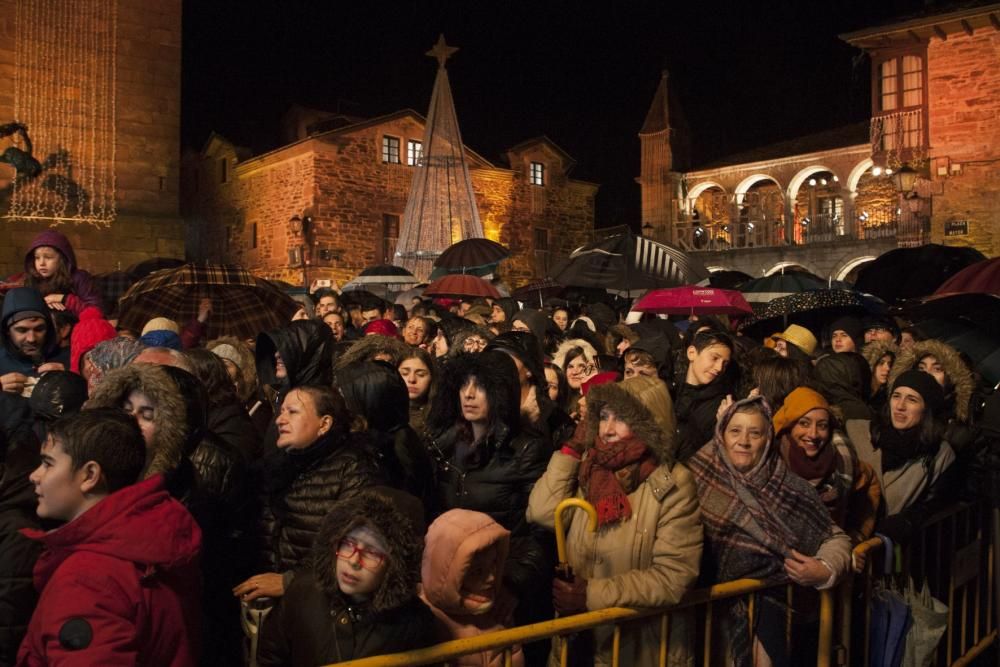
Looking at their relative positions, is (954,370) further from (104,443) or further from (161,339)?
(104,443)

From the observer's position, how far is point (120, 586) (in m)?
2.38

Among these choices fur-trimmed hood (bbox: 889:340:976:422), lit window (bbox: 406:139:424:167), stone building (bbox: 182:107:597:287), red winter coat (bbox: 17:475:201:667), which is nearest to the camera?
red winter coat (bbox: 17:475:201:667)

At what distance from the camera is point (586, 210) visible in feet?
129

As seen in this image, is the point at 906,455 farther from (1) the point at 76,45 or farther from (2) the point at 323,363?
(1) the point at 76,45

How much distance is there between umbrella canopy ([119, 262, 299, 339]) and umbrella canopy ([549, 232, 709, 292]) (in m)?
3.77

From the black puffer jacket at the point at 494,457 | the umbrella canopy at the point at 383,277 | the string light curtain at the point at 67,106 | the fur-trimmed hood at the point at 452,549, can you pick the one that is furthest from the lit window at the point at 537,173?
the fur-trimmed hood at the point at 452,549

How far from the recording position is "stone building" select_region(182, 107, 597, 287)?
31500 millimetres

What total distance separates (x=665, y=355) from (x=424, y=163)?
14.9m

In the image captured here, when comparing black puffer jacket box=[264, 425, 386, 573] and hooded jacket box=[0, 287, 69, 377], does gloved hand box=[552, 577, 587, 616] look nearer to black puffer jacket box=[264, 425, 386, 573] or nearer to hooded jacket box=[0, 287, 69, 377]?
black puffer jacket box=[264, 425, 386, 573]

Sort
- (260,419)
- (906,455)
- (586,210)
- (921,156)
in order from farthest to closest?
1. (586,210)
2. (921,156)
3. (260,419)
4. (906,455)

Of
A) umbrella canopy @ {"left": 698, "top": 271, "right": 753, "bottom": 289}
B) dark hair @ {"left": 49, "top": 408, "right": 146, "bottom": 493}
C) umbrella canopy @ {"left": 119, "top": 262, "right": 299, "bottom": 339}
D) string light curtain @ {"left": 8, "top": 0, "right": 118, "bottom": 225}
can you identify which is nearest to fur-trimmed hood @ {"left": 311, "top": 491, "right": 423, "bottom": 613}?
dark hair @ {"left": 49, "top": 408, "right": 146, "bottom": 493}

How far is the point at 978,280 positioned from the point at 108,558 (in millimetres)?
7133

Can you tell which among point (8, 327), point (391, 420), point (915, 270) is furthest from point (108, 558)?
point (915, 270)

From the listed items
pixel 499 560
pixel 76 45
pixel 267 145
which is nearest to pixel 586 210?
pixel 267 145
